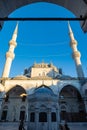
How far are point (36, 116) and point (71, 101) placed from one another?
17683 millimetres

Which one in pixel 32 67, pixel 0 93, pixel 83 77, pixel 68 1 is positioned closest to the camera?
pixel 68 1

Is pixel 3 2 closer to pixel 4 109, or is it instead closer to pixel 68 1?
pixel 68 1

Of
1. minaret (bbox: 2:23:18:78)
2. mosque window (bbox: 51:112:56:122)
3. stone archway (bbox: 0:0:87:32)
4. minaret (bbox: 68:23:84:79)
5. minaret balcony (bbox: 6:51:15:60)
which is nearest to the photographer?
stone archway (bbox: 0:0:87:32)

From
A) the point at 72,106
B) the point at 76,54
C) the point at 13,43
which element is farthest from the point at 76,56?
the point at 13,43

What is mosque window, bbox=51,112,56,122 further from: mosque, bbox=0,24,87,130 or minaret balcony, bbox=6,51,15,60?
minaret balcony, bbox=6,51,15,60

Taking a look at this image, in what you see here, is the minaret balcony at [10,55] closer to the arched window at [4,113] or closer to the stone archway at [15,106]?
the stone archway at [15,106]

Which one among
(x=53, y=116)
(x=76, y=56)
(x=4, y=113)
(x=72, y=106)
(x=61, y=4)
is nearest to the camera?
(x=61, y=4)

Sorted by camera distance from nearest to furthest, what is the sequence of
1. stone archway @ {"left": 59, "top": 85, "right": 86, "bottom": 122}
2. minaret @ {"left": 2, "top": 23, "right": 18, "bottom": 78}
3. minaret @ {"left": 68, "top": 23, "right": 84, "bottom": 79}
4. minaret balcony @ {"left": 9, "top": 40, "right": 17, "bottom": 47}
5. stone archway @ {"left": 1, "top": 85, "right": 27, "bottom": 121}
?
stone archway @ {"left": 59, "top": 85, "right": 86, "bottom": 122}
stone archway @ {"left": 1, "top": 85, "right": 27, "bottom": 121}
minaret @ {"left": 2, "top": 23, "right": 18, "bottom": 78}
minaret @ {"left": 68, "top": 23, "right": 84, "bottom": 79}
minaret balcony @ {"left": 9, "top": 40, "right": 17, "bottom": 47}

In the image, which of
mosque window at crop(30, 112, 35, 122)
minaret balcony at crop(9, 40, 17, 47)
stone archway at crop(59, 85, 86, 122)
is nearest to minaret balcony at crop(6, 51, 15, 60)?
minaret balcony at crop(9, 40, 17, 47)

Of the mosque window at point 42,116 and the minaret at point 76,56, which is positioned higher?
the minaret at point 76,56

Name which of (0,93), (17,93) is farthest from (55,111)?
(17,93)

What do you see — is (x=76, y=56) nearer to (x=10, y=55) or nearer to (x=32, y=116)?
(x=10, y=55)

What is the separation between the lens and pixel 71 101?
84.7 ft

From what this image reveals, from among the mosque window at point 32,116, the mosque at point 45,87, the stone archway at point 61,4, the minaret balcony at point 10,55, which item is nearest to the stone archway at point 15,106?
the mosque at point 45,87
